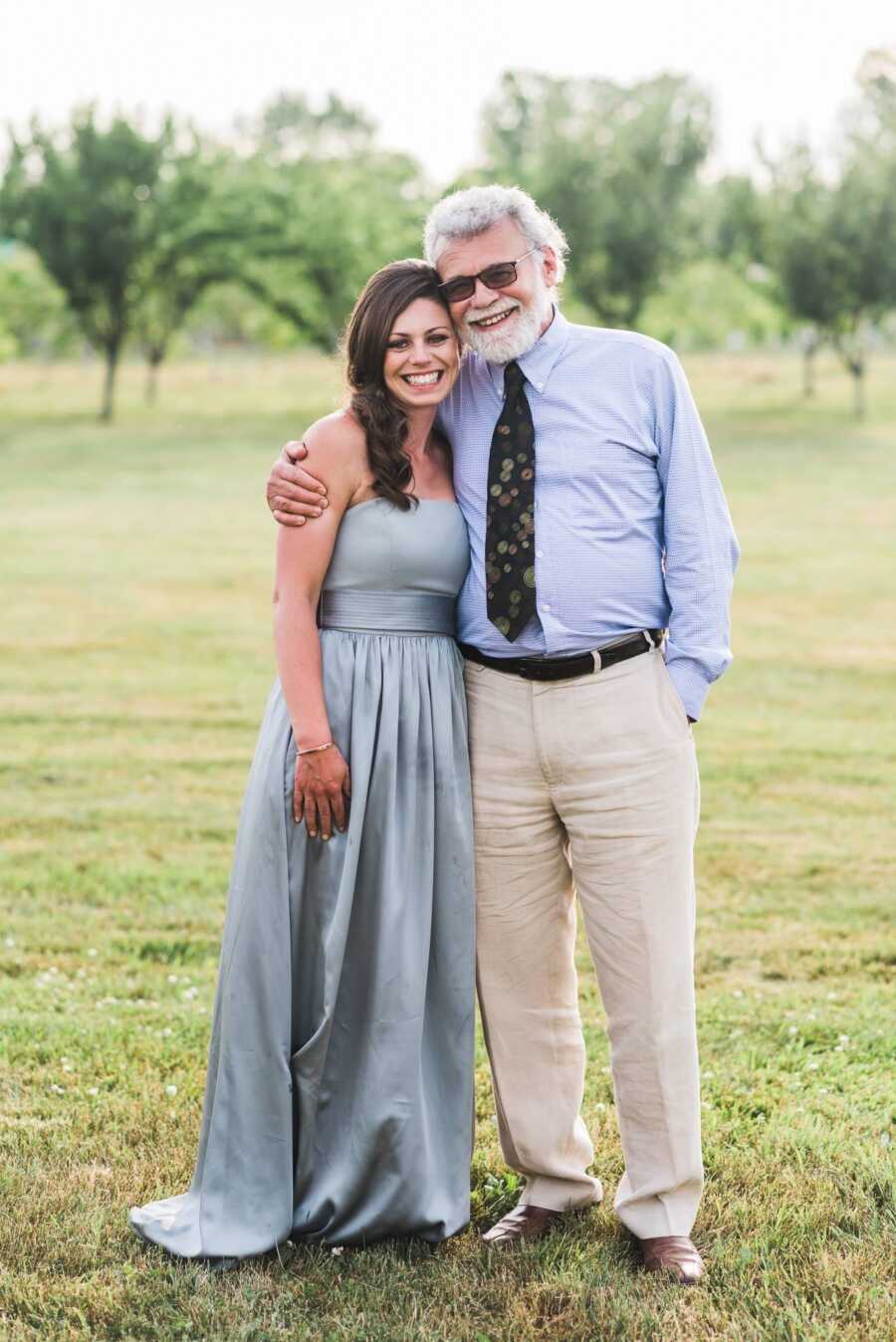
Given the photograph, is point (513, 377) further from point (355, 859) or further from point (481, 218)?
→ point (355, 859)

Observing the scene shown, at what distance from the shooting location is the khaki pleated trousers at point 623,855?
11.3 feet

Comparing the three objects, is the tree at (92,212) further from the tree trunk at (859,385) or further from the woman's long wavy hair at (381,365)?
the woman's long wavy hair at (381,365)

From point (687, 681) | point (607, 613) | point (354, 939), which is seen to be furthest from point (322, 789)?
point (687, 681)

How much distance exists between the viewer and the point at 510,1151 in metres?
3.76

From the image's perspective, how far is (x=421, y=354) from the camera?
343 cm

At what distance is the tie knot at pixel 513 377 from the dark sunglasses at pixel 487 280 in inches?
7.4

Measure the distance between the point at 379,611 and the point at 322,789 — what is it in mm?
451

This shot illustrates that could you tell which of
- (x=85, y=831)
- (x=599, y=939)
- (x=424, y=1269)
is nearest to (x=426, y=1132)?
(x=424, y=1269)

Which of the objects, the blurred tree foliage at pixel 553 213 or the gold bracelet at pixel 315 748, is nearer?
the gold bracelet at pixel 315 748

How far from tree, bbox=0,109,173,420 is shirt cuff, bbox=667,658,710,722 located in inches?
1256

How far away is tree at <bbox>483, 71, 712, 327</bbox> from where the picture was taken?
33188 mm

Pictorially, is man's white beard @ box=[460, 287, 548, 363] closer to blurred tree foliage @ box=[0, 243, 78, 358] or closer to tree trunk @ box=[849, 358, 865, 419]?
tree trunk @ box=[849, 358, 865, 419]

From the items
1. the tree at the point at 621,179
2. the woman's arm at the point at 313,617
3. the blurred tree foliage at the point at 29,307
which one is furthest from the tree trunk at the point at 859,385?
the woman's arm at the point at 313,617

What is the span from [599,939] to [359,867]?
61 centimetres
